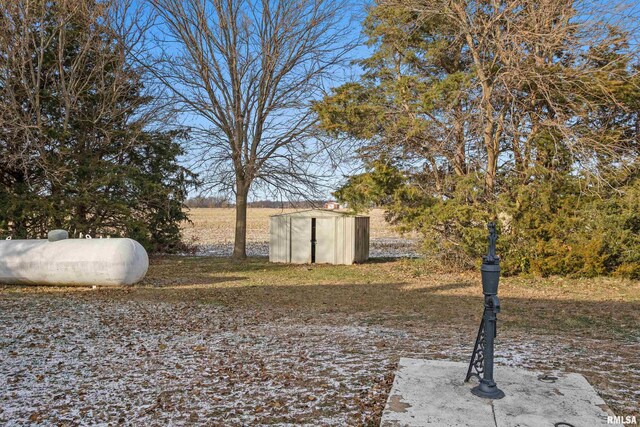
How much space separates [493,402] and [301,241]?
13047 millimetres

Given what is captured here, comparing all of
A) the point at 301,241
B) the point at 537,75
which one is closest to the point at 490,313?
the point at 537,75

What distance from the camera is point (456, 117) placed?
12898mm

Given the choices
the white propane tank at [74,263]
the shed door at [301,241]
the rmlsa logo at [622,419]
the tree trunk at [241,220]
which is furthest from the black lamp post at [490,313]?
the tree trunk at [241,220]

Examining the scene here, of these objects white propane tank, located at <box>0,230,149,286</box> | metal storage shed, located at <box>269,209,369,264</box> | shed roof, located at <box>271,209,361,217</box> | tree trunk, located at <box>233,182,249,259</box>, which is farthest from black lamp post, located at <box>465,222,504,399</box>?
tree trunk, located at <box>233,182,249,259</box>

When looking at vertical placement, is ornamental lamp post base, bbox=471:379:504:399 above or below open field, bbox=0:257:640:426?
above

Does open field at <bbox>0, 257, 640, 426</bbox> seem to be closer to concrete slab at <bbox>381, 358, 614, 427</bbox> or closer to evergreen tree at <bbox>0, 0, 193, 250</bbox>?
concrete slab at <bbox>381, 358, 614, 427</bbox>

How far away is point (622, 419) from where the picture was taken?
128 inches

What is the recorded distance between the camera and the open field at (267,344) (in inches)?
145

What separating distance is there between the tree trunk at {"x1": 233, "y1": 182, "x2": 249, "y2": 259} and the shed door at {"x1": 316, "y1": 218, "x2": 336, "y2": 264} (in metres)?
2.67

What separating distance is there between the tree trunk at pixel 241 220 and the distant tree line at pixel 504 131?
4002mm

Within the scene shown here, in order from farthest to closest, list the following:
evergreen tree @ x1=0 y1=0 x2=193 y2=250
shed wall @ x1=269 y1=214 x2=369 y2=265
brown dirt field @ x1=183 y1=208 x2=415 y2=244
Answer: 1. brown dirt field @ x1=183 y1=208 x2=415 y2=244
2. shed wall @ x1=269 y1=214 x2=369 y2=265
3. evergreen tree @ x1=0 y1=0 x2=193 y2=250

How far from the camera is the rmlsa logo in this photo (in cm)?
310

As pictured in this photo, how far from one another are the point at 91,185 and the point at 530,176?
13.3 meters

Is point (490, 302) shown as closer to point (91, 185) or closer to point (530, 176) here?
point (530, 176)
